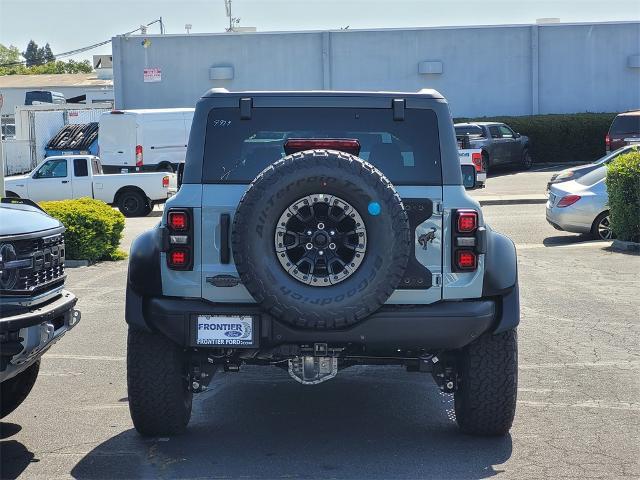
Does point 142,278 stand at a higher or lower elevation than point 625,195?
higher

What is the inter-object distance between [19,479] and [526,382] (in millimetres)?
3887

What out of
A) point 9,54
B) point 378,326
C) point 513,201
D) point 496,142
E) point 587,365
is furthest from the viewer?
point 9,54

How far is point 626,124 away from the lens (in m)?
29.0

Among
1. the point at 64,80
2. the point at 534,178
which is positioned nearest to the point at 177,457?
the point at 534,178

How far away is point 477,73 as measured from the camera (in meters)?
37.7

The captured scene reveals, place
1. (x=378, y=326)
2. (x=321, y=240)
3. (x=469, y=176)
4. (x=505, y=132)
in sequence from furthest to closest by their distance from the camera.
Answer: (x=505, y=132), (x=469, y=176), (x=378, y=326), (x=321, y=240)

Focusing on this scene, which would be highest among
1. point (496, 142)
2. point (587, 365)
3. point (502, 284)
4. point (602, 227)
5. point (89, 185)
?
point (496, 142)

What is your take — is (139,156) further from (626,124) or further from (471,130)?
(626,124)

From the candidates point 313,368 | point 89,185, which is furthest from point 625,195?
point 89,185

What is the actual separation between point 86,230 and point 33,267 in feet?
30.0

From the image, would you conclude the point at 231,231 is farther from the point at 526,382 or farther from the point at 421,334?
the point at 526,382

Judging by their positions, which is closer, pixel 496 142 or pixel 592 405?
pixel 592 405

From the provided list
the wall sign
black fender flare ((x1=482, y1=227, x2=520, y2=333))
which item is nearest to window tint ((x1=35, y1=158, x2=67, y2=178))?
the wall sign

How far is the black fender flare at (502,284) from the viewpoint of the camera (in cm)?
599
